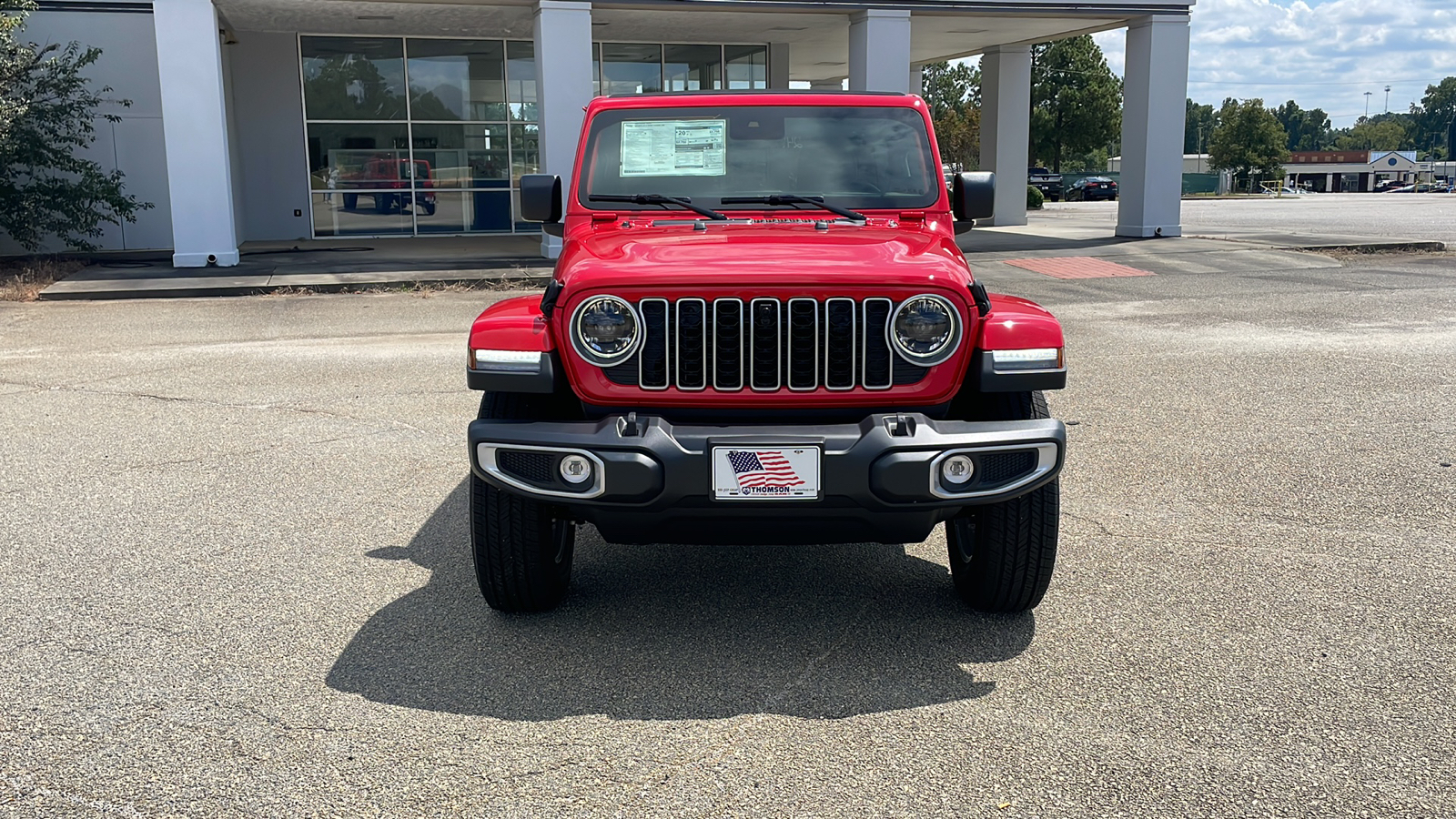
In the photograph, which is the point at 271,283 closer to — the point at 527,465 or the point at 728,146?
the point at 728,146

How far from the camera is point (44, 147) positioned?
18.1 m

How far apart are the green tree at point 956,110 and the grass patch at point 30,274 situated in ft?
133

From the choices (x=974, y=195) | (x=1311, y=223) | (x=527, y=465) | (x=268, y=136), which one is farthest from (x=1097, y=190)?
(x=527, y=465)

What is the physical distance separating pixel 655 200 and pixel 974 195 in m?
1.33

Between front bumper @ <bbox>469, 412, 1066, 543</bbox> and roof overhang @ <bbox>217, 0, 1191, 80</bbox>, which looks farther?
roof overhang @ <bbox>217, 0, 1191, 80</bbox>

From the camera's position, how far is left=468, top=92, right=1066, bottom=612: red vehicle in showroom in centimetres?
368

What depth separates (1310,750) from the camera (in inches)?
132

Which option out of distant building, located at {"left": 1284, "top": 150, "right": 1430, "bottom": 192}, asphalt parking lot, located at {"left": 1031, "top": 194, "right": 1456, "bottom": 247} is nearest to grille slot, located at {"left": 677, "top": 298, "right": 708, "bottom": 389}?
asphalt parking lot, located at {"left": 1031, "top": 194, "right": 1456, "bottom": 247}

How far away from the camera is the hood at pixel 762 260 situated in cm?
389

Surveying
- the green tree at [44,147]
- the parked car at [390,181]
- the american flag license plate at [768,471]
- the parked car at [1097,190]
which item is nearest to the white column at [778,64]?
the parked car at [390,181]

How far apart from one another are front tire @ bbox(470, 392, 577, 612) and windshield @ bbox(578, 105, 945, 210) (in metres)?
1.33

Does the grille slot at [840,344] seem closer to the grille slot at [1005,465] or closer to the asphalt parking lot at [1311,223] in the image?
the grille slot at [1005,465]

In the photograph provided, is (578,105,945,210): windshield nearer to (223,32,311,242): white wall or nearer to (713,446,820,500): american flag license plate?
(713,446,820,500): american flag license plate

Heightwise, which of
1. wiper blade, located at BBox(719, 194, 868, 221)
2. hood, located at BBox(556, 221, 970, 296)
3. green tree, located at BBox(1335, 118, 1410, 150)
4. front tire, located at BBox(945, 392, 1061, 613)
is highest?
green tree, located at BBox(1335, 118, 1410, 150)
